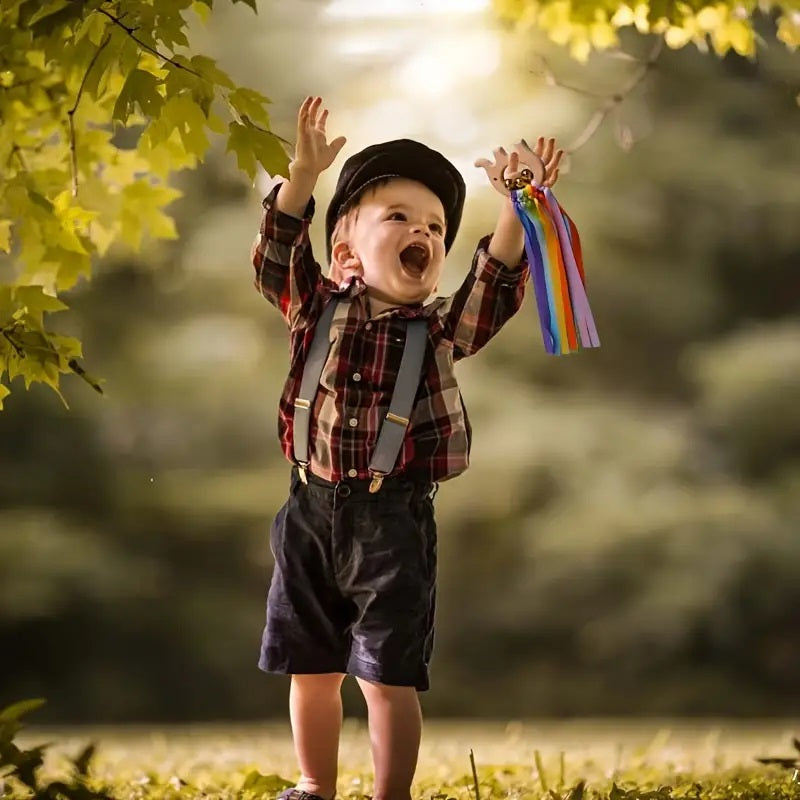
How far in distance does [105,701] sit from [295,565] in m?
1.30

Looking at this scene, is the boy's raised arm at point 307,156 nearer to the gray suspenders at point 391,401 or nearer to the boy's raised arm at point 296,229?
the boy's raised arm at point 296,229

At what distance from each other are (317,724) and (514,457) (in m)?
1.28

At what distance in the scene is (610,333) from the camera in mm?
2947

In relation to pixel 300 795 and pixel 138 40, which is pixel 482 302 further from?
pixel 300 795

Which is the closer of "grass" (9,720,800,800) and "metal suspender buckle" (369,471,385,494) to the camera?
"metal suspender buckle" (369,471,385,494)

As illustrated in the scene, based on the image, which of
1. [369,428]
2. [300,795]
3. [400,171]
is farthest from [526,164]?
[300,795]

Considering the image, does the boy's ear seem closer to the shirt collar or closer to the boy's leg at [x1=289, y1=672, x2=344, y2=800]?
the shirt collar

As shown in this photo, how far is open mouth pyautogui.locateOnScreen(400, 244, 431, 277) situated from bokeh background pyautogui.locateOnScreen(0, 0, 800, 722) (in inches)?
42.3

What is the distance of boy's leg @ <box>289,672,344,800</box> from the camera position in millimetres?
1762

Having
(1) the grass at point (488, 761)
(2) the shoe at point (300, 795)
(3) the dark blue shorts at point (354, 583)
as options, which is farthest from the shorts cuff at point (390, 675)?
(1) the grass at point (488, 761)

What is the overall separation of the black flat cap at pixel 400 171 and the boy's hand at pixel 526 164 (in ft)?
0.31

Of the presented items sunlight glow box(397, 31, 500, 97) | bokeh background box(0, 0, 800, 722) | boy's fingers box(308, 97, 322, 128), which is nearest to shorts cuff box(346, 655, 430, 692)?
boy's fingers box(308, 97, 322, 128)

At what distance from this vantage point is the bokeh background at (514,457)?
→ 2850mm

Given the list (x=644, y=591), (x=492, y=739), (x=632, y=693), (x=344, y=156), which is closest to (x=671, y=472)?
(x=644, y=591)
